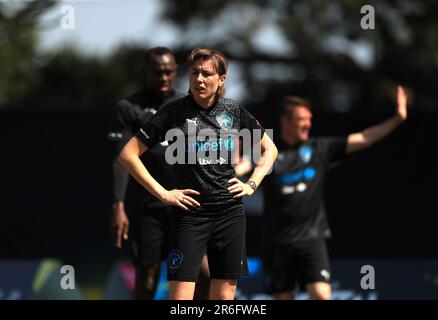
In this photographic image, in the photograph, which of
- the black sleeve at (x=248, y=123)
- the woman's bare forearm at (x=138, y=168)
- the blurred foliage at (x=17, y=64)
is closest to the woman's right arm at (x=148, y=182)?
the woman's bare forearm at (x=138, y=168)

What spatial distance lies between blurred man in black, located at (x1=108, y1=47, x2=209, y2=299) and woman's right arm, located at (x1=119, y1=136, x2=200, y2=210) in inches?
43.8

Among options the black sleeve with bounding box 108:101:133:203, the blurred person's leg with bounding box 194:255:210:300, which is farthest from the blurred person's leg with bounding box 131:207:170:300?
the blurred person's leg with bounding box 194:255:210:300

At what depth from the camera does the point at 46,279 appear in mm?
8570

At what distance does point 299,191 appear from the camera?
23.5 ft

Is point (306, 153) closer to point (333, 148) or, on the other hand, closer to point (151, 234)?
point (333, 148)

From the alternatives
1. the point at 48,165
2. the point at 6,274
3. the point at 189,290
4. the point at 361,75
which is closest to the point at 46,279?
the point at 6,274

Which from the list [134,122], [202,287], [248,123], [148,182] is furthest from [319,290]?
[148,182]

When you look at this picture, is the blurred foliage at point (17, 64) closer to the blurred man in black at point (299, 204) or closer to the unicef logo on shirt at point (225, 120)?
the blurred man in black at point (299, 204)

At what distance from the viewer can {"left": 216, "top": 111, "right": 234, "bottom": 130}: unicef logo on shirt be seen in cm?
527

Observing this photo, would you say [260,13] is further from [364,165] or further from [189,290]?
[189,290]

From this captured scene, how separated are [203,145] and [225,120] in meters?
0.23

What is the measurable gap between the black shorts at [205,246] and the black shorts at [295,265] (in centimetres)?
195

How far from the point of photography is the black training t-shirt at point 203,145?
5.21 metres

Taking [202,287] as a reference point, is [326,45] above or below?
above
